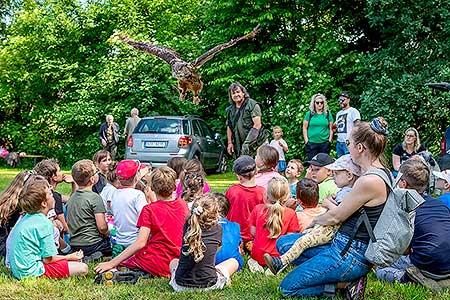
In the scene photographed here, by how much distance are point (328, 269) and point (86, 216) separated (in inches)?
97.7

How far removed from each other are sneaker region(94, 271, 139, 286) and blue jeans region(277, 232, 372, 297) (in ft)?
4.07

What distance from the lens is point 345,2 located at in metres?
16.1

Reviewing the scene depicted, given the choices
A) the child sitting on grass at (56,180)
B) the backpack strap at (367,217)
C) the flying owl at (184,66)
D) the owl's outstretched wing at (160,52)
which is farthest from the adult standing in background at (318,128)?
the backpack strap at (367,217)

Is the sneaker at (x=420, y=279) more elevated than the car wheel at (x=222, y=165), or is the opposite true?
the sneaker at (x=420, y=279)

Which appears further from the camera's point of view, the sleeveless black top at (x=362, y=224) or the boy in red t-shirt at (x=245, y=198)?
the boy in red t-shirt at (x=245, y=198)

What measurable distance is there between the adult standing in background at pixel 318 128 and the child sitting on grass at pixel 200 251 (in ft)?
20.7

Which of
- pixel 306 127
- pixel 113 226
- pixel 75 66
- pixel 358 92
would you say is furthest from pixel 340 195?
pixel 75 66

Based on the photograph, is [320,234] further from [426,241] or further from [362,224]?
[426,241]

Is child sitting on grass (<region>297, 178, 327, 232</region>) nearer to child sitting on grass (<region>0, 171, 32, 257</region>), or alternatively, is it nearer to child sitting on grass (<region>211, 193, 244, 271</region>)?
child sitting on grass (<region>211, 193, 244, 271</region>)

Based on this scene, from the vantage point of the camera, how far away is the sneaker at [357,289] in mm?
3920

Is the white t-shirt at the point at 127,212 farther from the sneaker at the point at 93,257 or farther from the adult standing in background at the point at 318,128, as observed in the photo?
the adult standing in background at the point at 318,128

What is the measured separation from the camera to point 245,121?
27.2 ft

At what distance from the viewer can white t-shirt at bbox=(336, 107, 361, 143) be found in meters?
10.3

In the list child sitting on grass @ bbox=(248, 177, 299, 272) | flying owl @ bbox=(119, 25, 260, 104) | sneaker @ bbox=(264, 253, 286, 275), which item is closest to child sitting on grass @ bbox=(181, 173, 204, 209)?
child sitting on grass @ bbox=(248, 177, 299, 272)
